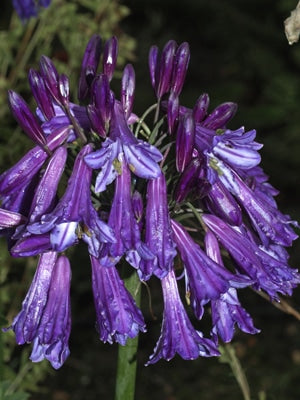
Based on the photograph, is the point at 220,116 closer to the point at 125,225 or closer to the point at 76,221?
the point at 125,225

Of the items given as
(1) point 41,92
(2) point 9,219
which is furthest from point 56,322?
(1) point 41,92

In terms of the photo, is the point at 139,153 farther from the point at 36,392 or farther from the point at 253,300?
the point at 253,300

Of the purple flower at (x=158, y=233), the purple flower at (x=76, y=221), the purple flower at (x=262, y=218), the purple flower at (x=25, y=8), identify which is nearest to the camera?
the purple flower at (x=76, y=221)

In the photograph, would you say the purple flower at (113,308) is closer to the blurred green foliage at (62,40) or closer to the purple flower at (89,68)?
the purple flower at (89,68)

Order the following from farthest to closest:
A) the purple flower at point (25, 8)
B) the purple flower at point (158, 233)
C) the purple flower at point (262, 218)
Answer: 1. the purple flower at point (25, 8)
2. the purple flower at point (262, 218)
3. the purple flower at point (158, 233)

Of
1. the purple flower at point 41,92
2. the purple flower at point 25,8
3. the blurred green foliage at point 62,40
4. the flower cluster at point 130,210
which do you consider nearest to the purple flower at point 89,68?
the flower cluster at point 130,210
